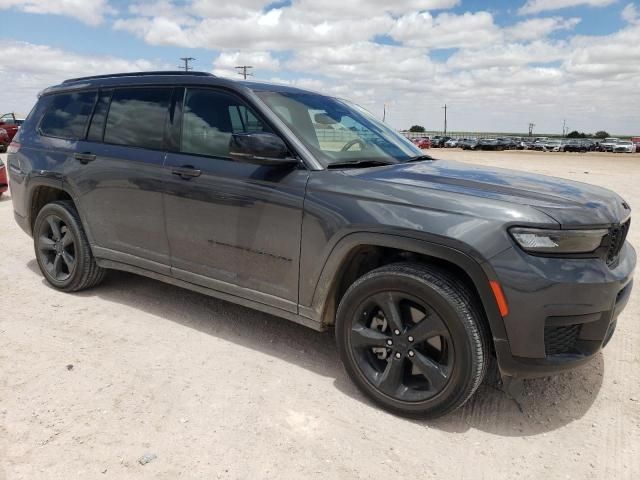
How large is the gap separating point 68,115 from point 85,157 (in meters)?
0.55

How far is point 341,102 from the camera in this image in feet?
13.4

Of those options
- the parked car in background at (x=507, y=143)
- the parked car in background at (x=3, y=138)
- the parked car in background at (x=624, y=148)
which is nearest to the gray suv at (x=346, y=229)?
the parked car in background at (x=3, y=138)

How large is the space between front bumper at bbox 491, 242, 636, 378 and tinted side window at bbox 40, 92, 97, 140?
11.6 feet

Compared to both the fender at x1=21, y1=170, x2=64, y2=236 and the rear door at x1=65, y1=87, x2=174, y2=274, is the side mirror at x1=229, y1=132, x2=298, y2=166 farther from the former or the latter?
the fender at x1=21, y1=170, x2=64, y2=236

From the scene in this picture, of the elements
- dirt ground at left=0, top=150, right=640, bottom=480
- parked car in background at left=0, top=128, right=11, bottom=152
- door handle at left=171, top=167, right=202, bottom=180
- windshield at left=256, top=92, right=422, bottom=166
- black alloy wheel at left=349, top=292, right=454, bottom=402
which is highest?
Result: parked car in background at left=0, top=128, right=11, bottom=152

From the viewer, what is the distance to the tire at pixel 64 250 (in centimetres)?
440

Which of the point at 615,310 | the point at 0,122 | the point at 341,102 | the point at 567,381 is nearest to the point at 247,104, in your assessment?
the point at 341,102

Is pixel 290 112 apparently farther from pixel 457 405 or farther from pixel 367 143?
pixel 457 405

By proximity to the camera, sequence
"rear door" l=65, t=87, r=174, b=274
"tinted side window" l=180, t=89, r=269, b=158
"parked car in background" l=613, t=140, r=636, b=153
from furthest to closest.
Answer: "parked car in background" l=613, t=140, r=636, b=153 → "rear door" l=65, t=87, r=174, b=274 → "tinted side window" l=180, t=89, r=269, b=158

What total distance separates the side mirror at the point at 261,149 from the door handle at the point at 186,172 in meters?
0.47

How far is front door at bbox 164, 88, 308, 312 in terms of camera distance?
315 cm

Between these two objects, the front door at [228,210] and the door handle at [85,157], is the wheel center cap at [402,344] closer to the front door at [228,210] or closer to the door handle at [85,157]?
the front door at [228,210]

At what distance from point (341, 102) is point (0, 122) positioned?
24.2 meters

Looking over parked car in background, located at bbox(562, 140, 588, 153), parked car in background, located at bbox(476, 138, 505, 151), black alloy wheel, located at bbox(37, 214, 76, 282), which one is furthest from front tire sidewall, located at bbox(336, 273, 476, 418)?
parked car in background, located at bbox(562, 140, 588, 153)
